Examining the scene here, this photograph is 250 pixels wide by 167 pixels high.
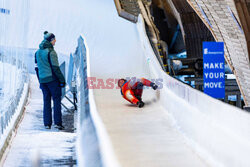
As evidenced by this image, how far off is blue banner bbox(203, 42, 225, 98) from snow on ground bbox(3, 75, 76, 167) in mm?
2130

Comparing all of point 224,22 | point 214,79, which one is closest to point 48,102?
point 214,79

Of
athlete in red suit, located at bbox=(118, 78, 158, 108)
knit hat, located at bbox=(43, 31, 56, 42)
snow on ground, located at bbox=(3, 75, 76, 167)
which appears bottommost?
snow on ground, located at bbox=(3, 75, 76, 167)

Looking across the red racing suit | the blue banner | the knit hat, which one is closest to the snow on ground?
the red racing suit

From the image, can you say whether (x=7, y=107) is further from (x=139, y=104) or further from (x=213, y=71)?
(x=213, y=71)

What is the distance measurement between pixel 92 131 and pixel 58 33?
1204cm

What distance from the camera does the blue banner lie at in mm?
5891

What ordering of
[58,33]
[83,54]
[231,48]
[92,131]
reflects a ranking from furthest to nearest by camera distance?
[58,33]
[231,48]
[83,54]
[92,131]

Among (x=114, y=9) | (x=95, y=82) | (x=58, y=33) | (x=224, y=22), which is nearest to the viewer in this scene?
(x=95, y=82)

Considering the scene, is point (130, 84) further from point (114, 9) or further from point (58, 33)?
point (58, 33)

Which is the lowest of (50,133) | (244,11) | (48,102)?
(50,133)

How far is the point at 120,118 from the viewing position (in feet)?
15.4

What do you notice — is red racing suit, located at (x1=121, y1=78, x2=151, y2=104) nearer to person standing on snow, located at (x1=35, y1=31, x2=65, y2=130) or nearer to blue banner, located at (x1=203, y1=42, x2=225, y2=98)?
blue banner, located at (x1=203, y1=42, x2=225, y2=98)

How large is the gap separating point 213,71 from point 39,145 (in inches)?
Answer: 122

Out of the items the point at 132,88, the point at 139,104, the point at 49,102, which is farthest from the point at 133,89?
the point at 49,102
